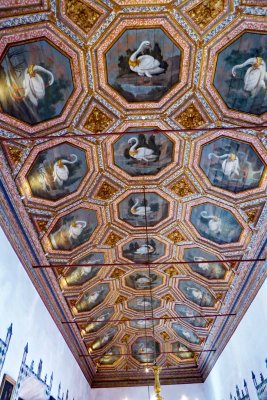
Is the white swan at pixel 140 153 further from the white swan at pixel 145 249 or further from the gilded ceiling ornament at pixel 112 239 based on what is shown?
the white swan at pixel 145 249

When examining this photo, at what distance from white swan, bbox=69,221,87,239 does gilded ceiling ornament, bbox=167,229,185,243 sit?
3.05m

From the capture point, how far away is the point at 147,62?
6.88 meters

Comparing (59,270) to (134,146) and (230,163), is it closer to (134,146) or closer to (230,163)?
(134,146)

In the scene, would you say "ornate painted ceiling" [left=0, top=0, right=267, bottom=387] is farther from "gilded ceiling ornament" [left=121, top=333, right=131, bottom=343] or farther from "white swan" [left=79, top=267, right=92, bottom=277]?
"gilded ceiling ornament" [left=121, top=333, right=131, bottom=343]

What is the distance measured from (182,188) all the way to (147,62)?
4.17 metres

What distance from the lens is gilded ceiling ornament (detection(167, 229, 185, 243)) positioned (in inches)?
464

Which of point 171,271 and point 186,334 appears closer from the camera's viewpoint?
point 171,271

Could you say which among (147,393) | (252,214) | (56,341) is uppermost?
(252,214)

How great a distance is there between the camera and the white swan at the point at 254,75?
6609mm

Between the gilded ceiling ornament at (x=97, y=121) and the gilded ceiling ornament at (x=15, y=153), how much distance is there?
1.62 meters

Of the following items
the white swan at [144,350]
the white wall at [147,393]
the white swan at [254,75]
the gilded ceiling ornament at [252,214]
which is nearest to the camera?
the white swan at [254,75]

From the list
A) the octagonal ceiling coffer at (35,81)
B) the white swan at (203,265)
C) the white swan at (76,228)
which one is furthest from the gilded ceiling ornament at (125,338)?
the octagonal ceiling coffer at (35,81)

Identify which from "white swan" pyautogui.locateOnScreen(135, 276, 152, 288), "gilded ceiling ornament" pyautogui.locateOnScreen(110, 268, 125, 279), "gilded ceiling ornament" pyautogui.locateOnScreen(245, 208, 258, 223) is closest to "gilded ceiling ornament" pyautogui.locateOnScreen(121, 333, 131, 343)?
"white swan" pyautogui.locateOnScreen(135, 276, 152, 288)

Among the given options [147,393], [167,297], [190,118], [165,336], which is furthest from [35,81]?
[147,393]
